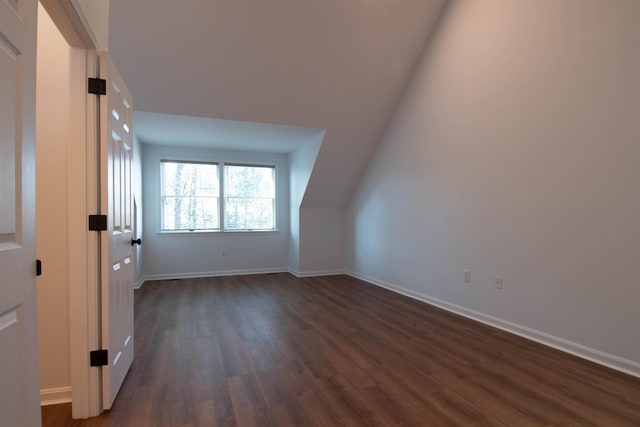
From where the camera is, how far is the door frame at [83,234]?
5.79ft

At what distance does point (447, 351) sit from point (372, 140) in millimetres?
3288

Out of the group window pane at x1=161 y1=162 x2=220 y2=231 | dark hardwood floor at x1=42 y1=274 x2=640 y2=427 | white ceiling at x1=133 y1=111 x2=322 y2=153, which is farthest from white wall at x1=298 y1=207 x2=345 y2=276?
dark hardwood floor at x1=42 y1=274 x2=640 y2=427

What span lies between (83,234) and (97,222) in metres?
0.09

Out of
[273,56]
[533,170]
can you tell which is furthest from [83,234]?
[533,170]

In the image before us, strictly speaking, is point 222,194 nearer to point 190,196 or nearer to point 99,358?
point 190,196

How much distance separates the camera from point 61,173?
6.16 ft

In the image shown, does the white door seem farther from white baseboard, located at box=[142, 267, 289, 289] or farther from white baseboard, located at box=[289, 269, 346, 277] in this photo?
white baseboard, located at box=[289, 269, 346, 277]

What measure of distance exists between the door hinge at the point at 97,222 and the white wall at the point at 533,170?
329 centimetres

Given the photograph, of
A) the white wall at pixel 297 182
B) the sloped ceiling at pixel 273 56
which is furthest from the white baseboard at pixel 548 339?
the sloped ceiling at pixel 273 56

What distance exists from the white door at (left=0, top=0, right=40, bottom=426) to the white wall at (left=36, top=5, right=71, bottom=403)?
98cm

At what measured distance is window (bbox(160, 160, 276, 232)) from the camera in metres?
5.88

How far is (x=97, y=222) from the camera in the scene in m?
1.81

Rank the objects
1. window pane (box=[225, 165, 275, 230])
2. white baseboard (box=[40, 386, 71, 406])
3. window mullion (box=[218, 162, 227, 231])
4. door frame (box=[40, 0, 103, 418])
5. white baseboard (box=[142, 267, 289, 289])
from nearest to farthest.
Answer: door frame (box=[40, 0, 103, 418]), white baseboard (box=[40, 386, 71, 406]), white baseboard (box=[142, 267, 289, 289]), window mullion (box=[218, 162, 227, 231]), window pane (box=[225, 165, 275, 230])

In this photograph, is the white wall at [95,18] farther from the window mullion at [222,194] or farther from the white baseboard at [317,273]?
the white baseboard at [317,273]
